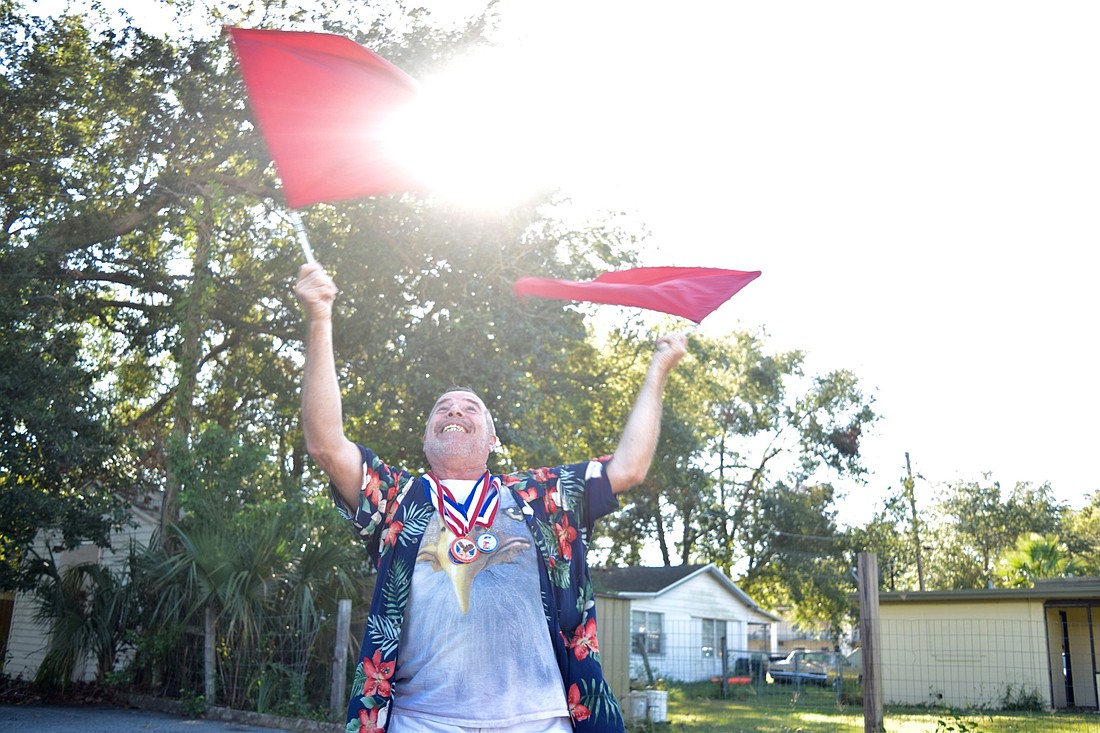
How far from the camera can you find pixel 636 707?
13312 mm

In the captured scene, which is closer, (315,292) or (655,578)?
(315,292)

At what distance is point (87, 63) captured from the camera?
55.6 feet

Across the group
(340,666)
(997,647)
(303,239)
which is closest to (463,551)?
(303,239)

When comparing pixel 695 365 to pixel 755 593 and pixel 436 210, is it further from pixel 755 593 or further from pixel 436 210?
pixel 755 593

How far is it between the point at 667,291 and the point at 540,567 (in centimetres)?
146

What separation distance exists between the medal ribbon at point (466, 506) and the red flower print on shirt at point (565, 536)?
20 cm

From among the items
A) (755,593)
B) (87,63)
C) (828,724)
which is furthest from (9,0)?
(755,593)

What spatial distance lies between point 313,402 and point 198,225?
15300mm

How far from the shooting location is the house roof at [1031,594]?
66.2 ft

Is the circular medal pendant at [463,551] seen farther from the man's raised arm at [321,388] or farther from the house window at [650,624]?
the house window at [650,624]

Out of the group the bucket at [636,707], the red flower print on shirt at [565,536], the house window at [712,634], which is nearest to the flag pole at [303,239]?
the red flower print on shirt at [565,536]

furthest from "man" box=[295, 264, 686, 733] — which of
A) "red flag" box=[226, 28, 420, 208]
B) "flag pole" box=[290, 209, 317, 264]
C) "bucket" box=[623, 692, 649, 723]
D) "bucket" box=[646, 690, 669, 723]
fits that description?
"bucket" box=[646, 690, 669, 723]

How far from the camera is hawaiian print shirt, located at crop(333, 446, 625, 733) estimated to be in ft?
9.29

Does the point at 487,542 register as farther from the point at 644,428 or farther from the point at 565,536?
the point at 644,428
